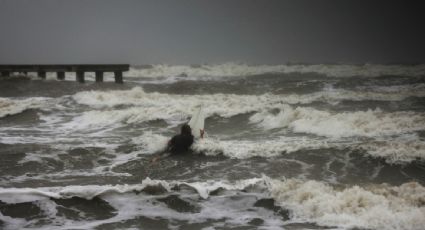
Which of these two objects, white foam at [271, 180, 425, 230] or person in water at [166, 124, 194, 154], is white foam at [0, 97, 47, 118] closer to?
person in water at [166, 124, 194, 154]

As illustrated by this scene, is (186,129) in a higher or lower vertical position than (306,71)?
lower

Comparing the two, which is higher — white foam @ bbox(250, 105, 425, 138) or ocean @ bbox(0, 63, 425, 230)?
white foam @ bbox(250, 105, 425, 138)

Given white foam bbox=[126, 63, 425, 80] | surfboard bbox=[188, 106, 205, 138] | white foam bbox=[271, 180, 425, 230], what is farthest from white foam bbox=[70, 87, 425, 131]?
white foam bbox=[126, 63, 425, 80]

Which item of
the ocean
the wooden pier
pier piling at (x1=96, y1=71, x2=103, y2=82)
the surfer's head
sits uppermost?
the wooden pier

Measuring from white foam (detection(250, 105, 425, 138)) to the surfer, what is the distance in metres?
3.86

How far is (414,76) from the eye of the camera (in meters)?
26.8

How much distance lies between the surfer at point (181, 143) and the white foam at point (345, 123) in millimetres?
3860

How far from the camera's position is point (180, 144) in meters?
10.1

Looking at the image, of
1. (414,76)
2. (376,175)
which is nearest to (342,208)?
(376,175)

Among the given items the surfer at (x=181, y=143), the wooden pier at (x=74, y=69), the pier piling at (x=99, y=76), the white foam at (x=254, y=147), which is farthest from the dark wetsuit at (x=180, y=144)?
the pier piling at (x=99, y=76)

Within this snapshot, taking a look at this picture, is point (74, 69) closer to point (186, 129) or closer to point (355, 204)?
point (186, 129)

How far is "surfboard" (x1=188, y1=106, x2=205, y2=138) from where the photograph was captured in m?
10.3

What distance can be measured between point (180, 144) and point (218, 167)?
1.23 m

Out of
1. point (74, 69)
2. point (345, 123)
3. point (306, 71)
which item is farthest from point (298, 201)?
point (306, 71)
